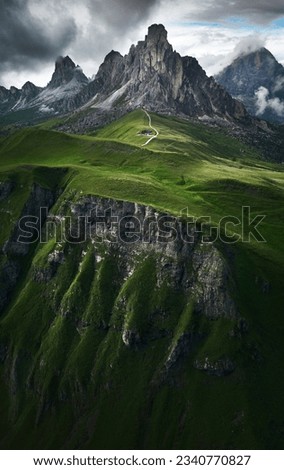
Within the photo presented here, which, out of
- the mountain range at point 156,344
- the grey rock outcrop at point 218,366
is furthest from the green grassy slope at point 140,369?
the grey rock outcrop at point 218,366

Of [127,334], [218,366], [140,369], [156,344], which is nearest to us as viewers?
[218,366]

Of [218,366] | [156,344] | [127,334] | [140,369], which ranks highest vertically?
[218,366]

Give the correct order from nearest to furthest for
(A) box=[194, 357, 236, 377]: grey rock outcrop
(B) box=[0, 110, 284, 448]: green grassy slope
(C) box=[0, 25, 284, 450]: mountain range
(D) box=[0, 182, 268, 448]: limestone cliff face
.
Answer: (B) box=[0, 110, 284, 448]: green grassy slope, (C) box=[0, 25, 284, 450]: mountain range, (A) box=[194, 357, 236, 377]: grey rock outcrop, (D) box=[0, 182, 268, 448]: limestone cliff face

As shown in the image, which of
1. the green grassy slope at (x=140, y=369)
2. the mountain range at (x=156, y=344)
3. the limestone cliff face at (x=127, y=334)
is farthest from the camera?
the limestone cliff face at (x=127, y=334)

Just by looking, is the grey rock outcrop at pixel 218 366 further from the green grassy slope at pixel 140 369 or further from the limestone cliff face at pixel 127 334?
the green grassy slope at pixel 140 369

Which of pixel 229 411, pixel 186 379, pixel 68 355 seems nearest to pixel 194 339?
pixel 186 379

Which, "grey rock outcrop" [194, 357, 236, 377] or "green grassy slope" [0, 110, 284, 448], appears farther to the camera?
"grey rock outcrop" [194, 357, 236, 377]

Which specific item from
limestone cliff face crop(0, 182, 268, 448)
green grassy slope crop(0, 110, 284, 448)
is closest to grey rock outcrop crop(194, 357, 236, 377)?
limestone cliff face crop(0, 182, 268, 448)

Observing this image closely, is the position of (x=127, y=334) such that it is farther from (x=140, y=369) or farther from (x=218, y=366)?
(x=218, y=366)

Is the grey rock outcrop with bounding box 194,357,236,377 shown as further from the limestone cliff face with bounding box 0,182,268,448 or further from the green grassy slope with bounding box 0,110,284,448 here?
the green grassy slope with bounding box 0,110,284,448

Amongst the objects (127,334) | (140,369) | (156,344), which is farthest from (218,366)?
(127,334)

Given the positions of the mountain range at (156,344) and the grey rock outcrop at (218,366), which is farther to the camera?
the grey rock outcrop at (218,366)

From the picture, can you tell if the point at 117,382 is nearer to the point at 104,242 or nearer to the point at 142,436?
the point at 142,436
